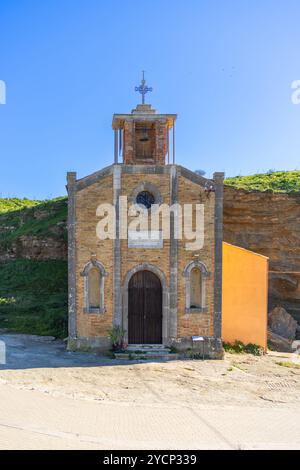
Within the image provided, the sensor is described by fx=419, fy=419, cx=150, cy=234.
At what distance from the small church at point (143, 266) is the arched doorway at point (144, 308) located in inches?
1.4

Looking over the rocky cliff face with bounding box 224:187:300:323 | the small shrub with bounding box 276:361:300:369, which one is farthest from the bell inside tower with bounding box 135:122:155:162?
the rocky cliff face with bounding box 224:187:300:323

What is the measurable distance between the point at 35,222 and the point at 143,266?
19.7 meters

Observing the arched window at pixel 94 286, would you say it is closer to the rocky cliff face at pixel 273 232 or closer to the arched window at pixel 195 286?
the arched window at pixel 195 286

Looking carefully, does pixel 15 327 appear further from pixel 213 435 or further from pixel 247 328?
pixel 213 435

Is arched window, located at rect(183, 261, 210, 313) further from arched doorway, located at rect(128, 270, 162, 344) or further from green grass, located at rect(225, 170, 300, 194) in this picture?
green grass, located at rect(225, 170, 300, 194)

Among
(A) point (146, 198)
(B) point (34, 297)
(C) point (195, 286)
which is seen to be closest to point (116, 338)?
(C) point (195, 286)

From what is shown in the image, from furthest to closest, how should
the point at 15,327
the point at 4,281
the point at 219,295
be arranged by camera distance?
1. the point at 4,281
2. the point at 15,327
3. the point at 219,295

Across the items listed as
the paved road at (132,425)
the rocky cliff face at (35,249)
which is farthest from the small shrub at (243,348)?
the rocky cliff face at (35,249)

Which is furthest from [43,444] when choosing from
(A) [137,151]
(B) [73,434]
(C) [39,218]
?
(C) [39,218]

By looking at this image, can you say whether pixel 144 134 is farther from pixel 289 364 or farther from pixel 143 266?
pixel 289 364

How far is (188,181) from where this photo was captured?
15578 millimetres

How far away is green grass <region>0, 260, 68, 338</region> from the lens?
735 inches

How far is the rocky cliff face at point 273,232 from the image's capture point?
25984mm

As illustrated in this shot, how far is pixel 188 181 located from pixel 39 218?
2082cm
